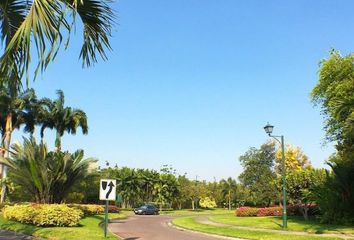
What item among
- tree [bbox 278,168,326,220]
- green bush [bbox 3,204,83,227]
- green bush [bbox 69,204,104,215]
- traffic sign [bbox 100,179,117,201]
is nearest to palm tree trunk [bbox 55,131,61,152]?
green bush [bbox 69,204,104,215]

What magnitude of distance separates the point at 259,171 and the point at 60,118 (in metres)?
31.5

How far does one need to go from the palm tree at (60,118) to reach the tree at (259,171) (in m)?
26.0

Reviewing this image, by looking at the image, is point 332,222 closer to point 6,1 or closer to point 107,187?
point 107,187

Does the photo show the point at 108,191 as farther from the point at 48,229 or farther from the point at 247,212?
the point at 247,212

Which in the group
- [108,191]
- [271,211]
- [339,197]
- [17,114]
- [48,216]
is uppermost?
[17,114]

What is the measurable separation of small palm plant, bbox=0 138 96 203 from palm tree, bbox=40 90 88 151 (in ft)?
85.9

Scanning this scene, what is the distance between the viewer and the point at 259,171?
71562mm

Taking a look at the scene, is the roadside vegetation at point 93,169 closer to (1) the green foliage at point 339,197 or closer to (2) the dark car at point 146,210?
(1) the green foliage at point 339,197

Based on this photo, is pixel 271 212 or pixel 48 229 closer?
pixel 48 229

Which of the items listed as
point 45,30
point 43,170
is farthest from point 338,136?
point 45,30

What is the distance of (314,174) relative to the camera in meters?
35.0

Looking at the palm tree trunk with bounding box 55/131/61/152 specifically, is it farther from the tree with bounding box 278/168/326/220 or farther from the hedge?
the tree with bounding box 278/168/326/220

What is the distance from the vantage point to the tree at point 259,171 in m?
66.1

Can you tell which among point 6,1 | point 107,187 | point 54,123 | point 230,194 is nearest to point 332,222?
point 107,187
